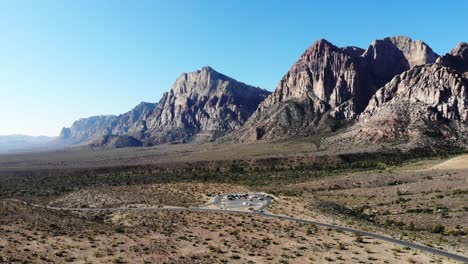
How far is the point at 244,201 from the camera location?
233ft

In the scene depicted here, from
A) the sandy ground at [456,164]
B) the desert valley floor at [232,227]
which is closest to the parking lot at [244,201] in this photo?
the desert valley floor at [232,227]

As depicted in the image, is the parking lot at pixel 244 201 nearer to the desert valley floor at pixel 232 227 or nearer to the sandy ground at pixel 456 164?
the desert valley floor at pixel 232 227

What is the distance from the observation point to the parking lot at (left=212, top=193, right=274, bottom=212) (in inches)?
2536

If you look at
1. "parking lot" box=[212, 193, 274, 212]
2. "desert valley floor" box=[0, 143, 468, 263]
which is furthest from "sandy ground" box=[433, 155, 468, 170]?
"parking lot" box=[212, 193, 274, 212]

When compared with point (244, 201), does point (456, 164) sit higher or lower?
higher

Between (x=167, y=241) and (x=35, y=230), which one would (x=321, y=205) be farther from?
(x=35, y=230)

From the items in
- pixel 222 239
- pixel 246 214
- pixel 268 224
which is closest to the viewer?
pixel 222 239

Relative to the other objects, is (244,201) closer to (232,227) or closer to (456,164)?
(232,227)

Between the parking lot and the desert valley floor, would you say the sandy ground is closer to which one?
the desert valley floor

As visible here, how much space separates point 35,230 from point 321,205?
4385cm

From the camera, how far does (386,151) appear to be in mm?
165750

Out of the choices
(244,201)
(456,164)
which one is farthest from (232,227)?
(456,164)

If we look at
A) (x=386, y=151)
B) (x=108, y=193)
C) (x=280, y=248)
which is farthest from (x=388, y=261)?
(x=386, y=151)

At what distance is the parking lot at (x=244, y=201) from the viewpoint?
64.4 meters
